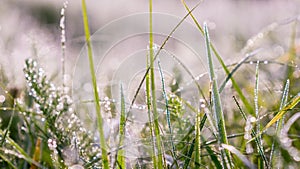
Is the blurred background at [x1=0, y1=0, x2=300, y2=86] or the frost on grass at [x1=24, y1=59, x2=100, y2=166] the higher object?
the blurred background at [x1=0, y1=0, x2=300, y2=86]

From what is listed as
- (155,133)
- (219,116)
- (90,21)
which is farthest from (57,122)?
(90,21)

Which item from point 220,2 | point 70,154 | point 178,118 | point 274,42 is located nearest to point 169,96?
point 178,118

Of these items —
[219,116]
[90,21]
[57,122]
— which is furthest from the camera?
[90,21]

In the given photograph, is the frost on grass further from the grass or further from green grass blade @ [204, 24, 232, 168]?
green grass blade @ [204, 24, 232, 168]

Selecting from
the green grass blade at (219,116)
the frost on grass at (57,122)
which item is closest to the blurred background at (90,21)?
the frost on grass at (57,122)

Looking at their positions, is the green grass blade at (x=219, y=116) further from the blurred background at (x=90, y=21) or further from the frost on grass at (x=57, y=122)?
the blurred background at (x=90, y=21)

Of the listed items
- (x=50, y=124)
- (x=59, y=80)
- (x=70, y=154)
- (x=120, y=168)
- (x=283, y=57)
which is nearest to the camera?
(x=120, y=168)

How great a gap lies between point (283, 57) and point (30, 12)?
4199mm

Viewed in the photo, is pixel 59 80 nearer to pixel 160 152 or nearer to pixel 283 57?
pixel 283 57

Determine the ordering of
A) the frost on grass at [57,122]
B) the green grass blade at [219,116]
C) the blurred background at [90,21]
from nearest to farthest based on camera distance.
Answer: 1. the green grass blade at [219,116]
2. the frost on grass at [57,122]
3. the blurred background at [90,21]

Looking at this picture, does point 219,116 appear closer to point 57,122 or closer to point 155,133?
point 155,133

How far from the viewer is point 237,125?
198 cm

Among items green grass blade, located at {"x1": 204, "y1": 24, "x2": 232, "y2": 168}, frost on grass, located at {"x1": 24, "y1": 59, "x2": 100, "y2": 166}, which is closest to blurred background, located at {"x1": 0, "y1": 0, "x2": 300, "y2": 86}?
frost on grass, located at {"x1": 24, "y1": 59, "x2": 100, "y2": 166}

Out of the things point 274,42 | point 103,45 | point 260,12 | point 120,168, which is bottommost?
point 120,168
